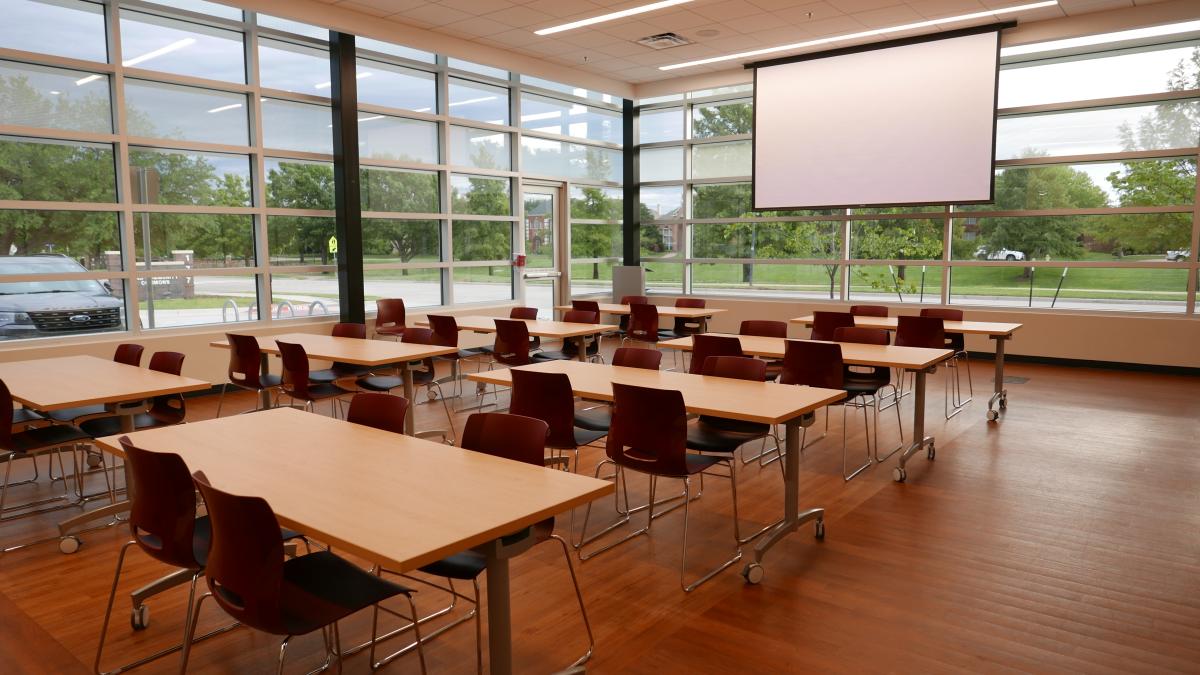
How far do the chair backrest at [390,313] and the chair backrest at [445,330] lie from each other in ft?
5.25

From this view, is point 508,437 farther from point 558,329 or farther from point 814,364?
point 558,329

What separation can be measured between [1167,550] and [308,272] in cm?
836

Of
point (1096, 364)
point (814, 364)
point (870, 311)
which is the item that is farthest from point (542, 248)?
point (1096, 364)

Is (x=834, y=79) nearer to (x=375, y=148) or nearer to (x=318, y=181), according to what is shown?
(x=375, y=148)

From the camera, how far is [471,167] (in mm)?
10844

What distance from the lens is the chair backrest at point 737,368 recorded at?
15.6 feet

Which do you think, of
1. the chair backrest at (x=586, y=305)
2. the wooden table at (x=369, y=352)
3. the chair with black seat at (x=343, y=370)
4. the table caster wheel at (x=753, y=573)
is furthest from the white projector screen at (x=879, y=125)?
the table caster wheel at (x=753, y=573)

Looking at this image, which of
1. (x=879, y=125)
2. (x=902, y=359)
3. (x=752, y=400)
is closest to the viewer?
(x=752, y=400)

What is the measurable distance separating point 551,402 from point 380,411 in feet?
3.22

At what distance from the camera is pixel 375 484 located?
2.74 meters

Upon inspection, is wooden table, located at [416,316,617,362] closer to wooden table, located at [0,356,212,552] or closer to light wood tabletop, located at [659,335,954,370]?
light wood tabletop, located at [659,335,954,370]

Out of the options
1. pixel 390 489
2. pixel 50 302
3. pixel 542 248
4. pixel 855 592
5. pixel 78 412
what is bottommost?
pixel 855 592

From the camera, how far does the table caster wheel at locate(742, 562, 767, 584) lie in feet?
12.0

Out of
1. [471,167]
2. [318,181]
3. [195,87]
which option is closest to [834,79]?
[471,167]
